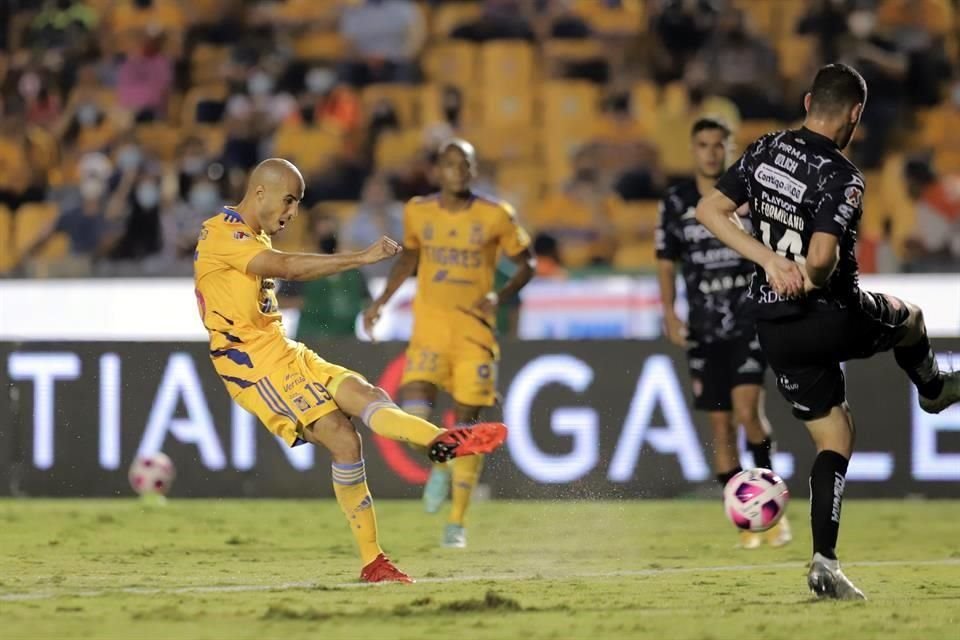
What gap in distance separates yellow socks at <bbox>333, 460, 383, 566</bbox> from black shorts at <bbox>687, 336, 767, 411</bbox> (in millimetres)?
3257

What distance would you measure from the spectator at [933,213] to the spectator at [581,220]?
2.86 m

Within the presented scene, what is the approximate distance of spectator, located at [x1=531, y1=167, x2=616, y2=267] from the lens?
53.2 feet

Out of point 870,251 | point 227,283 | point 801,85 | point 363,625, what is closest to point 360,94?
point 801,85

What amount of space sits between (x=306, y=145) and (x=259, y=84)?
135 centimetres

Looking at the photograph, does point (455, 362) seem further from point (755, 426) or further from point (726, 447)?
point (755, 426)

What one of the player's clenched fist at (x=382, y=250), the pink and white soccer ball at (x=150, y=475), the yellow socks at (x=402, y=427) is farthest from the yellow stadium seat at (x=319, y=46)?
the player's clenched fist at (x=382, y=250)

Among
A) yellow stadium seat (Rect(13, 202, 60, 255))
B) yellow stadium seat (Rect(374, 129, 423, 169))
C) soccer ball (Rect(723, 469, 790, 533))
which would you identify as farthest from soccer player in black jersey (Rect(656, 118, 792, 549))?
yellow stadium seat (Rect(13, 202, 60, 255))

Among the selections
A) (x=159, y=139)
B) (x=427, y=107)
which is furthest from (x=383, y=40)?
(x=159, y=139)

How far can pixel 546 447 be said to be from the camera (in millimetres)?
12969

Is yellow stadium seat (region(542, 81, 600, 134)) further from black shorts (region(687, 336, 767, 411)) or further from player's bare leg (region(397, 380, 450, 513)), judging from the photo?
player's bare leg (region(397, 380, 450, 513))

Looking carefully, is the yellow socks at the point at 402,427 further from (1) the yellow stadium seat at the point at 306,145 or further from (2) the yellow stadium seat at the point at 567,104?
(2) the yellow stadium seat at the point at 567,104

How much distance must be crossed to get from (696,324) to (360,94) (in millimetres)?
8759

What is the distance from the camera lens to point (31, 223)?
17.2 meters

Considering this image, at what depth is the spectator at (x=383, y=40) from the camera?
18703mm
